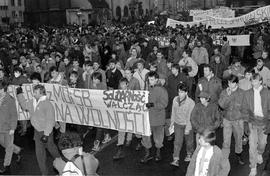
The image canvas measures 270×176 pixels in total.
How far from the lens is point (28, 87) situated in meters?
9.80

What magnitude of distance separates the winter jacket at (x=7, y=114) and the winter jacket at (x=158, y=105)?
2.41 meters

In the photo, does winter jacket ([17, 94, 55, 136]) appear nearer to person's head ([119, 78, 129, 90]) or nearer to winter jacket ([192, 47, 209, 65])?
person's head ([119, 78, 129, 90])

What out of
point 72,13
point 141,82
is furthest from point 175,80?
point 72,13

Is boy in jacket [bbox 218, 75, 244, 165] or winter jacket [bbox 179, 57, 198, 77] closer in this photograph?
boy in jacket [bbox 218, 75, 244, 165]

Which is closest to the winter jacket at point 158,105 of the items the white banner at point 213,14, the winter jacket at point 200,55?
the winter jacket at point 200,55

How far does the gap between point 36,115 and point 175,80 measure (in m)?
3.42

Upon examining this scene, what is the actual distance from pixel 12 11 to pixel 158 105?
38724 millimetres

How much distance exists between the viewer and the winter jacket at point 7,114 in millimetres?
7625

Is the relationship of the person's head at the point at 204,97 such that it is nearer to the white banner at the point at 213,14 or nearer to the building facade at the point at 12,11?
the white banner at the point at 213,14

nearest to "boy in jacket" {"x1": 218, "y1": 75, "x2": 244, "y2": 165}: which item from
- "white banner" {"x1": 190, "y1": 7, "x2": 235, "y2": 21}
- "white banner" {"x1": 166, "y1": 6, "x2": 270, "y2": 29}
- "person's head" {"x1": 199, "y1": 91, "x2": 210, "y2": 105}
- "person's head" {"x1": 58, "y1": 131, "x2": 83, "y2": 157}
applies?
"person's head" {"x1": 199, "y1": 91, "x2": 210, "y2": 105}

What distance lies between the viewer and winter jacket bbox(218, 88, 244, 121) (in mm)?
7516

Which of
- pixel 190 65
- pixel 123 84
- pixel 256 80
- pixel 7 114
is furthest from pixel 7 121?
pixel 190 65

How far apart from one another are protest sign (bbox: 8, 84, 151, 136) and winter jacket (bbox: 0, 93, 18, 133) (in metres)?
1.61

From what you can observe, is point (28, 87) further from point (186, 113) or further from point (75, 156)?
point (75, 156)
